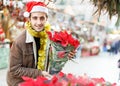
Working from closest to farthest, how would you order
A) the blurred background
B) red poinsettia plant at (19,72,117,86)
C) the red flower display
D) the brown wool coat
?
red poinsettia plant at (19,72,117,86) < the red flower display < the brown wool coat < the blurred background

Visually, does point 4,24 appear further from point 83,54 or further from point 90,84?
point 90,84

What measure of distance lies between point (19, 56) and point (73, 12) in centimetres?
488

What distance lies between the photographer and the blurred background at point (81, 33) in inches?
197

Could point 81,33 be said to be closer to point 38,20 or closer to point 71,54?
point 38,20

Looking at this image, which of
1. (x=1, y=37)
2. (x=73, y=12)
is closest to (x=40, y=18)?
(x=1, y=37)

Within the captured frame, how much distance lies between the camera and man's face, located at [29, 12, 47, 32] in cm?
201

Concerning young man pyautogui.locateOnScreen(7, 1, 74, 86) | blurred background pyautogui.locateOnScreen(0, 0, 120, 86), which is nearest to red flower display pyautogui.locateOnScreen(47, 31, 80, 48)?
young man pyautogui.locateOnScreen(7, 1, 74, 86)

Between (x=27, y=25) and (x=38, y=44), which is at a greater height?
(x=27, y=25)

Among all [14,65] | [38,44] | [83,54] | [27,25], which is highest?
[27,25]

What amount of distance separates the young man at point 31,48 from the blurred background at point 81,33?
217 centimetres

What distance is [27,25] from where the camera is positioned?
2.07 m

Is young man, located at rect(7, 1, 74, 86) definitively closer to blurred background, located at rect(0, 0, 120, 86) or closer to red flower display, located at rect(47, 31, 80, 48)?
red flower display, located at rect(47, 31, 80, 48)

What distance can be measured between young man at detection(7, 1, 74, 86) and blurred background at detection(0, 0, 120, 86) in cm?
217

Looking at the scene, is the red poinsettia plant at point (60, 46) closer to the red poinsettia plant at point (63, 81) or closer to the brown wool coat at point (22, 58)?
the brown wool coat at point (22, 58)
